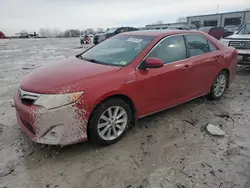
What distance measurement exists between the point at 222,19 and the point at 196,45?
53.9 meters

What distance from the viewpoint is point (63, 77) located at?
301 centimetres

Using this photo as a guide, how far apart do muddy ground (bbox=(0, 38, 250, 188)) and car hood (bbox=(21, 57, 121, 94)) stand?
0.90 m

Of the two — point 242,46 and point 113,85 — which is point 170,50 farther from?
point 242,46

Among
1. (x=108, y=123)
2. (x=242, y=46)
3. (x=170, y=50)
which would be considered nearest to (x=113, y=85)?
(x=108, y=123)

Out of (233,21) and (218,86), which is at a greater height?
(233,21)

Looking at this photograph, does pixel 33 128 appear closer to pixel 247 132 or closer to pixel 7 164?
pixel 7 164

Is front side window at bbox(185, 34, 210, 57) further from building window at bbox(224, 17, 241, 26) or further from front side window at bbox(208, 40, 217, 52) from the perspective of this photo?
building window at bbox(224, 17, 241, 26)

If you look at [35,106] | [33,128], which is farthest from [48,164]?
[35,106]

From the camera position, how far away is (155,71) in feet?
11.5

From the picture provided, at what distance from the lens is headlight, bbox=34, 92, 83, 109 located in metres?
2.67

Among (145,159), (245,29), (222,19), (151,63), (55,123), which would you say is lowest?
(145,159)

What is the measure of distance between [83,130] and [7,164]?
1.06 metres

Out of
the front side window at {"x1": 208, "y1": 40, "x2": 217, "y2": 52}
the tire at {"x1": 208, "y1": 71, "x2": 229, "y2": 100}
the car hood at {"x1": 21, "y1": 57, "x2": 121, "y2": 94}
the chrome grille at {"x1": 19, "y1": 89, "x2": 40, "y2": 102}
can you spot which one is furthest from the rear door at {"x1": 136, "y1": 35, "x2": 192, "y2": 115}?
the chrome grille at {"x1": 19, "y1": 89, "x2": 40, "y2": 102}

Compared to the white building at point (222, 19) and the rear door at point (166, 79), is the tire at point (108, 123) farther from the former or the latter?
the white building at point (222, 19)
